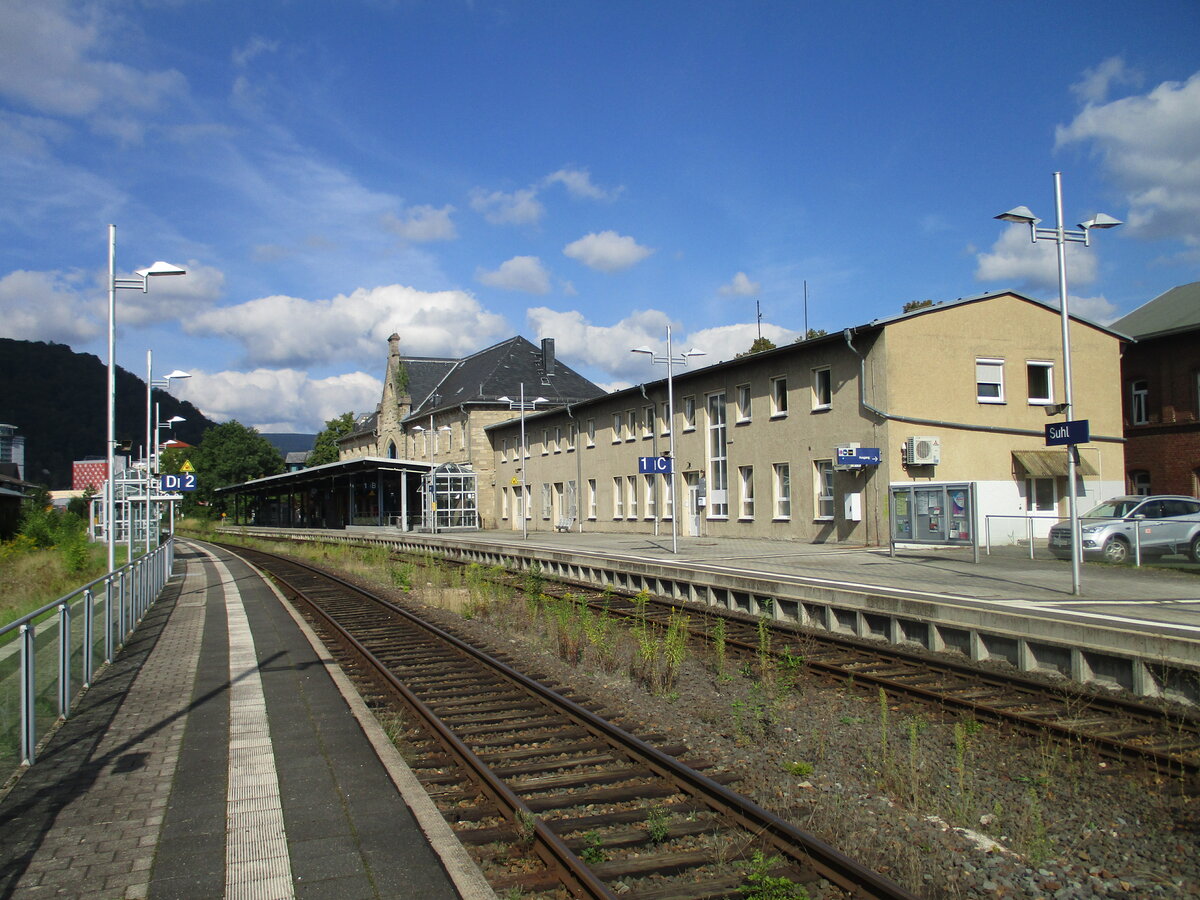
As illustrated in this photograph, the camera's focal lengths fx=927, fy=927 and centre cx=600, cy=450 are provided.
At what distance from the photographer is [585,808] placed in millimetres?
5988

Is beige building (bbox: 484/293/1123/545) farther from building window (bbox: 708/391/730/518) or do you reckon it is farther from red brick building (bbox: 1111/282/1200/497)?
red brick building (bbox: 1111/282/1200/497)

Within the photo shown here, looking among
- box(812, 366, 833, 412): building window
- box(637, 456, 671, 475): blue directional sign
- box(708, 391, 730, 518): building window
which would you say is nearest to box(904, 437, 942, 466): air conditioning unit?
box(812, 366, 833, 412): building window

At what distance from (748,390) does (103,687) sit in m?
24.8

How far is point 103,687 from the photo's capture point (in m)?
10.1

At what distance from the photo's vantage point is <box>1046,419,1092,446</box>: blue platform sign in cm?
1355

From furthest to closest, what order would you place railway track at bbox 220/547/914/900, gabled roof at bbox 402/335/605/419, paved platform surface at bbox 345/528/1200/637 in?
1. gabled roof at bbox 402/335/605/419
2. paved platform surface at bbox 345/528/1200/637
3. railway track at bbox 220/547/914/900

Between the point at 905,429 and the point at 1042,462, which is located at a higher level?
the point at 905,429

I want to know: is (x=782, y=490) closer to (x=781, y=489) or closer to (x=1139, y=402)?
(x=781, y=489)

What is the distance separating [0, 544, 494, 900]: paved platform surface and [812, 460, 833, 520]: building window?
19.9m

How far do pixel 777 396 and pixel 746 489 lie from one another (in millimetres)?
3574

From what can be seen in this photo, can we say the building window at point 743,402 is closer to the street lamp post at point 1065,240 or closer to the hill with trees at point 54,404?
the street lamp post at point 1065,240

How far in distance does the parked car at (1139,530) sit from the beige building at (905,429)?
1.34 m

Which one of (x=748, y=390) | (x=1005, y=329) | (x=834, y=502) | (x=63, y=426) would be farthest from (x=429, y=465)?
(x=63, y=426)

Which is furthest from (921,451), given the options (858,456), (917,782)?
(917,782)
